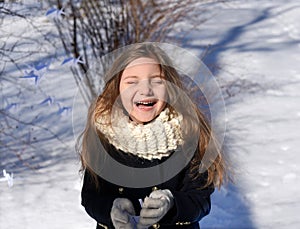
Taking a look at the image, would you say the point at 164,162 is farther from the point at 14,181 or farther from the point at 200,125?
the point at 14,181

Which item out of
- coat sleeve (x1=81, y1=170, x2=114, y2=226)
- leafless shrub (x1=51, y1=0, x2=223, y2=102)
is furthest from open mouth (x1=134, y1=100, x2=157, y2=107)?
leafless shrub (x1=51, y1=0, x2=223, y2=102)

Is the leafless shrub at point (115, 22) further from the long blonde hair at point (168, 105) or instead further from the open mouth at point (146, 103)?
the open mouth at point (146, 103)

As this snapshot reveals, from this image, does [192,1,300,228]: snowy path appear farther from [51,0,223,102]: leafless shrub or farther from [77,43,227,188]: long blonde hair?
[77,43,227,188]: long blonde hair

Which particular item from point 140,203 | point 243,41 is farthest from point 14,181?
point 243,41

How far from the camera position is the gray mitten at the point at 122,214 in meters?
2.03

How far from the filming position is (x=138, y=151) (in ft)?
7.50

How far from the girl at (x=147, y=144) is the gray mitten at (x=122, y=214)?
106mm

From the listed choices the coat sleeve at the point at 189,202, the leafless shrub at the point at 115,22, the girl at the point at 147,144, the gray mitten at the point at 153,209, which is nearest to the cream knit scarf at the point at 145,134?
the girl at the point at 147,144

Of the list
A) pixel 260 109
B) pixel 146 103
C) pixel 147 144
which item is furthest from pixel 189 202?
pixel 260 109

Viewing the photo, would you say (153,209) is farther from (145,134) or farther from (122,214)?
(145,134)

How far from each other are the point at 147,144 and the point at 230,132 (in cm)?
395

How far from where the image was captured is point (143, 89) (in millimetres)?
2143

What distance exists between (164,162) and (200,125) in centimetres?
19

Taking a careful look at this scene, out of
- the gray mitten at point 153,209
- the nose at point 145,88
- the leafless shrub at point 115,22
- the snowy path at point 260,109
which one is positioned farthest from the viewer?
the leafless shrub at point 115,22
